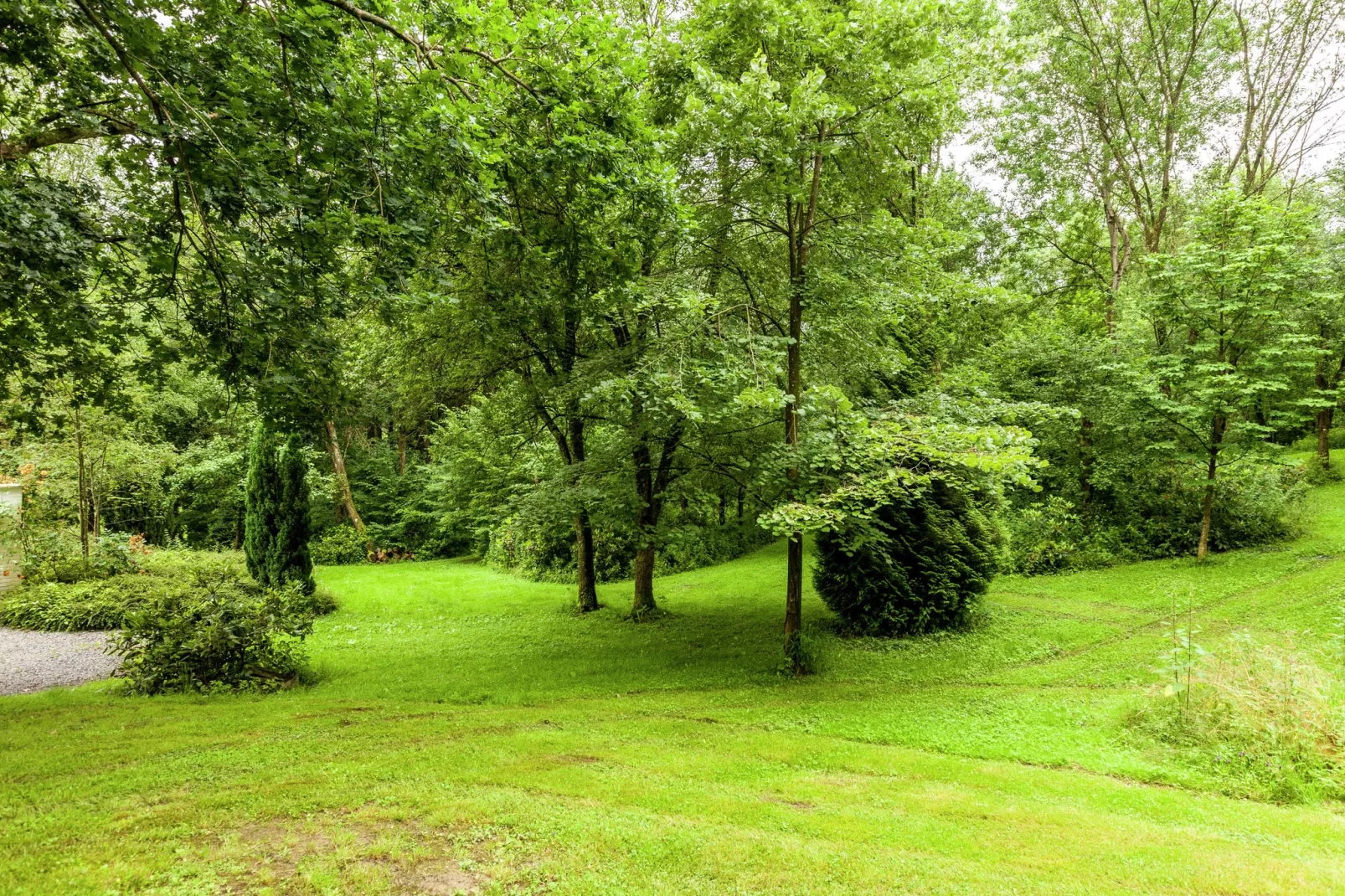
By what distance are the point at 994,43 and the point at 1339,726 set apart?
8189mm

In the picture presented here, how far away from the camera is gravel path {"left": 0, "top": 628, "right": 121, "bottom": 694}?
8.55 metres

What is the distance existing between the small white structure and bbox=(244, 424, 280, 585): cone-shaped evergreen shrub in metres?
4.63

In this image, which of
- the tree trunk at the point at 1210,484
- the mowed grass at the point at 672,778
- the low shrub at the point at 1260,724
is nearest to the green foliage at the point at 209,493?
the mowed grass at the point at 672,778

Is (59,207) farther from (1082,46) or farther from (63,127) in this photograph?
(1082,46)

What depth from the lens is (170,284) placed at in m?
5.66

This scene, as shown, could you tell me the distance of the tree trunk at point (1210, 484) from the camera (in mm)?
12484

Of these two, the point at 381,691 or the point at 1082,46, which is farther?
the point at 1082,46

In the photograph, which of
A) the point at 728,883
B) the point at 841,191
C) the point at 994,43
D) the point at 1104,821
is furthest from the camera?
the point at 841,191

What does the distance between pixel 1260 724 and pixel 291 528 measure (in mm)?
15854

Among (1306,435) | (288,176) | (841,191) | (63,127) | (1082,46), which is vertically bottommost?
(1306,435)

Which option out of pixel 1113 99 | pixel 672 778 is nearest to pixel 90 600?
pixel 672 778

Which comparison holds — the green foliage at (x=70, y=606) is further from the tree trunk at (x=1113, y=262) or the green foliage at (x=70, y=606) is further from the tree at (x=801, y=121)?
the tree trunk at (x=1113, y=262)

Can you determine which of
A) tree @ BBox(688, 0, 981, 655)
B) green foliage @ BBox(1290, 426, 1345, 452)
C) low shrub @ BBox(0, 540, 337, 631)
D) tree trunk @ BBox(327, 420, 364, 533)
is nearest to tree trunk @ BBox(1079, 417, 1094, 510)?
tree @ BBox(688, 0, 981, 655)

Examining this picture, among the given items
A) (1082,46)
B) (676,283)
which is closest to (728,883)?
(676,283)
